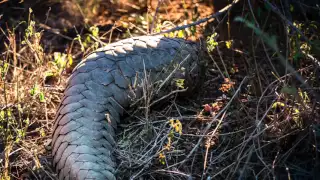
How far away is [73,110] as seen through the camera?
2291 mm

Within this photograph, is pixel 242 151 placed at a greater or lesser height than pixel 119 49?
lesser

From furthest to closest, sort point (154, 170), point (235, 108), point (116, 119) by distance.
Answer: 1. point (235, 108)
2. point (116, 119)
3. point (154, 170)

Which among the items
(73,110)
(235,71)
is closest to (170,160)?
(73,110)

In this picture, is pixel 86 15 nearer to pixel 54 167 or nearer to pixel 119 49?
pixel 119 49

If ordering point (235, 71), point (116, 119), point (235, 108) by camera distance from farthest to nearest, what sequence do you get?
point (235, 71)
point (235, 108)
point (116, 119)

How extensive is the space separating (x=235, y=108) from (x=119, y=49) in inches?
22.6

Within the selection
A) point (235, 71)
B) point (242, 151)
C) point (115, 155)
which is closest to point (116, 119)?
point (115, 155)

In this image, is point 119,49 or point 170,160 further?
point 119,49

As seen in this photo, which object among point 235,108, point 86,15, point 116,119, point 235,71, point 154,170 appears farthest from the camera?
point 86,15

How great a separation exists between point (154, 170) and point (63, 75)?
924mm

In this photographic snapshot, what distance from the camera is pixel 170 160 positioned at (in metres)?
2.29

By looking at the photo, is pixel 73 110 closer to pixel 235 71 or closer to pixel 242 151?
pixel 242 151

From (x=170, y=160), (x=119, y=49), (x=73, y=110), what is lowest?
(x=170, y=160)

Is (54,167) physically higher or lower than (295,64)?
lower
